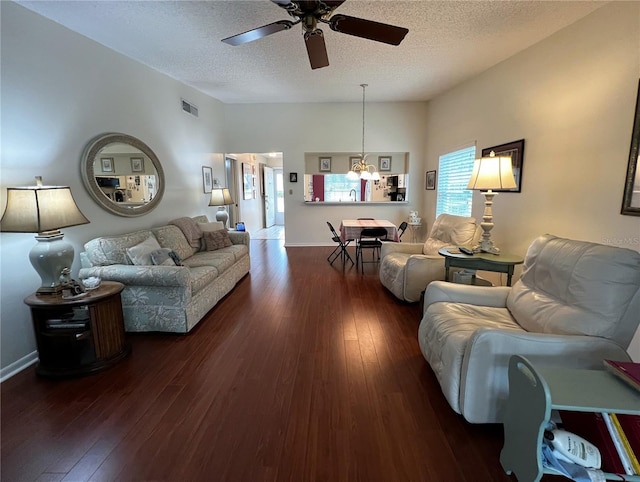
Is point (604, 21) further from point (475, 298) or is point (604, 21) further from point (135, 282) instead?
point (135, 282)

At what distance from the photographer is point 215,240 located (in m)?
4.40

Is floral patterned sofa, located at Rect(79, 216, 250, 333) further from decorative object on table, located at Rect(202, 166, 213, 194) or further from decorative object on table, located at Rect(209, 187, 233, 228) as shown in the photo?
decorative object on table, located at Rect(202, 166, 213, 194)

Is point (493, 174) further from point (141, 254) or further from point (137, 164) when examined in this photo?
point (137, 164)

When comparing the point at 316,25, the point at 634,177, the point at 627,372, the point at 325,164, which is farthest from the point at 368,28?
the point at 325,164

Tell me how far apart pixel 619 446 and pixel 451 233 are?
107 inches

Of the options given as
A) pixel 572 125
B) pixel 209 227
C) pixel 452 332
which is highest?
pixel 572 125

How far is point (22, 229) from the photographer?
82.5 inches

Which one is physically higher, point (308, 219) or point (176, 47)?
point (176, 47)

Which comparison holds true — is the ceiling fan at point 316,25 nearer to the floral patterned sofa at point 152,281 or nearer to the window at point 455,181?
the floral patterned sofa at point 152,281

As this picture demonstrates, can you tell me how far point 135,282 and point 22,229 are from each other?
2.83 feet

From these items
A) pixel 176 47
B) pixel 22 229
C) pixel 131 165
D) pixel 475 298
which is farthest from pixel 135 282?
pixel 475 298

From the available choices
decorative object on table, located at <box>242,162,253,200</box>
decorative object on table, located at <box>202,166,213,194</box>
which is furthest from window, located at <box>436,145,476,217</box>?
decorative object on table, located at <box>242,162,253,200</box>

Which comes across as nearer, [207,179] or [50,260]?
[50,260]

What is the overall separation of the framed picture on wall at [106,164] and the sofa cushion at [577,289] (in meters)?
4.03
